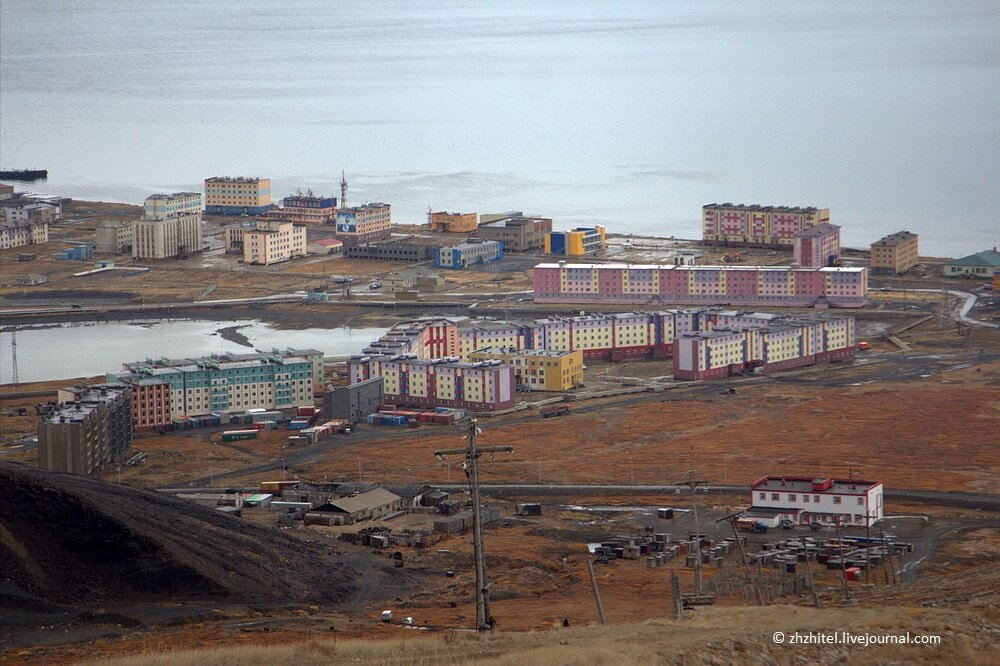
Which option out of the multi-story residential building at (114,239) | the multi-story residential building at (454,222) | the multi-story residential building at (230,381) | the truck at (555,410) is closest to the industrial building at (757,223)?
the multi-story residential building at (454,222)

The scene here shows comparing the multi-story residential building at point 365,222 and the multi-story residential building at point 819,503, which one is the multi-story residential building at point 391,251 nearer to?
the multi-story residential building at point 365,222

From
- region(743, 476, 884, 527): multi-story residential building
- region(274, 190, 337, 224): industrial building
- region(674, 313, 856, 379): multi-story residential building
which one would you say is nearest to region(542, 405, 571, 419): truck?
region(674, 313, 856, 379): multi-story residential building

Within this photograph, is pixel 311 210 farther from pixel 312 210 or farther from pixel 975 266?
pixel 975 266

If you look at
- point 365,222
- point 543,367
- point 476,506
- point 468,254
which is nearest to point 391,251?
point 468,254

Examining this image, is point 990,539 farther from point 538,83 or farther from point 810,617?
point 538,83

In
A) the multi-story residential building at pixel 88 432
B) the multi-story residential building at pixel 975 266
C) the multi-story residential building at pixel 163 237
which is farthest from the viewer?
the multi-story residential building at pixel 163 237

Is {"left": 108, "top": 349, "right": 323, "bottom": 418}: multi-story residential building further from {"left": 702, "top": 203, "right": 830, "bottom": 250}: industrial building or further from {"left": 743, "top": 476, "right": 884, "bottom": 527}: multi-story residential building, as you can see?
{"left": 702, "top": 203, "right": 830, "bottom": 250}: industrial building

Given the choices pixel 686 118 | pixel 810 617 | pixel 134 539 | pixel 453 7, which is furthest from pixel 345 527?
pixel 453 7
